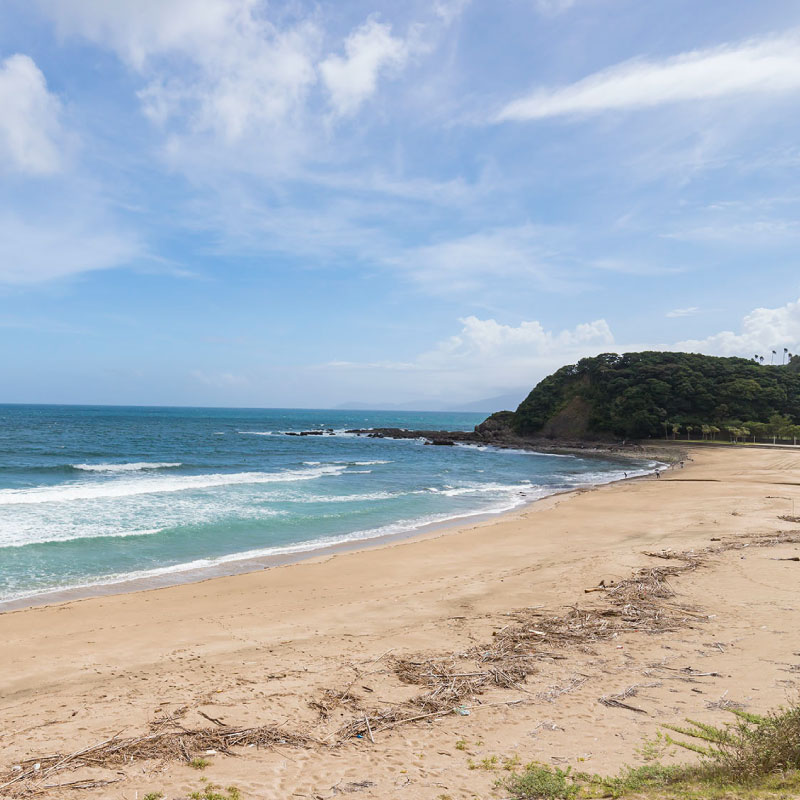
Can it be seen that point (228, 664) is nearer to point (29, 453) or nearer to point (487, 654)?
point (487, 654)

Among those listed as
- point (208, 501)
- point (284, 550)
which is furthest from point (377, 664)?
point (208, 501)

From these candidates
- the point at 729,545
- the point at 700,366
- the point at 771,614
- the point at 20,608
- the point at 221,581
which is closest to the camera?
the point at 771,614

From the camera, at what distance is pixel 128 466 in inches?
1425

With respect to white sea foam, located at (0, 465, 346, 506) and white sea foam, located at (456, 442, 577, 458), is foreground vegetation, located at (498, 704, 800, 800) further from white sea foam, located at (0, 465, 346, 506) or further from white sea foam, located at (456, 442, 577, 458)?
white sea foam, located at (456, 442, 577, 458)

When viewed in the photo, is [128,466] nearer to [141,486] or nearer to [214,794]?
[141,486]

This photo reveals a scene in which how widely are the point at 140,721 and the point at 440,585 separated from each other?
706 centimetres

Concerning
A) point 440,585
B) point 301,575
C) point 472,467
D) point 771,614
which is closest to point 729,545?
point 771,614

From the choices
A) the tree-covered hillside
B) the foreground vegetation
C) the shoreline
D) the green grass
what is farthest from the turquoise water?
the tree-covered hillside

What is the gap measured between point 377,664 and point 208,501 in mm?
18374

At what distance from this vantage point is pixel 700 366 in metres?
68.4

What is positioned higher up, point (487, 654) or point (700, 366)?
point (700, 366)

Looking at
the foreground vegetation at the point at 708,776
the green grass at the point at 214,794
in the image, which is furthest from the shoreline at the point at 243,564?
the foreground vegetation at the point at 708,776

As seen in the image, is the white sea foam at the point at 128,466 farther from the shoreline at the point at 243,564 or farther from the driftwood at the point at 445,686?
the driftwood at the point at 445,686

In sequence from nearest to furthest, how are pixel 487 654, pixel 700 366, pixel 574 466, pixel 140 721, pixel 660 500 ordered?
pixel 140 721
pixel 487 654
pixel 660 500
pixel 574 466
pixel 700 366
